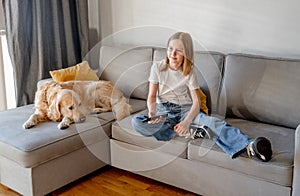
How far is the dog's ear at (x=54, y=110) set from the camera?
2.54 meters

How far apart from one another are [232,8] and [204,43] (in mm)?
359

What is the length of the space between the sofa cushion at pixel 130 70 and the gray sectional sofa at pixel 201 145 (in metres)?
0.21

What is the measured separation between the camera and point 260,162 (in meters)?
1.99

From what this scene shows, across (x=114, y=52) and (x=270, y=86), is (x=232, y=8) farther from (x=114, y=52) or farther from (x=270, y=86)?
(x=114, y=52)

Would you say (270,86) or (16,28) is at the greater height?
(16,28)

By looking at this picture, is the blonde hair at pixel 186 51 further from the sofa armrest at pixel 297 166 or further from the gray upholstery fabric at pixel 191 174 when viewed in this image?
the sofa armrest at pixel 297 166

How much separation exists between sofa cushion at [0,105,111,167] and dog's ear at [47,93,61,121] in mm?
50

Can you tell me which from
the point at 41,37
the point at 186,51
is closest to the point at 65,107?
the point at 186,51

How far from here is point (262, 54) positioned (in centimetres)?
278

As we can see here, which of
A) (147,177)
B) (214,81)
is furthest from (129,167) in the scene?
(214,81)

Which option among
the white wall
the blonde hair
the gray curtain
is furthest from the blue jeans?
the gray curtain

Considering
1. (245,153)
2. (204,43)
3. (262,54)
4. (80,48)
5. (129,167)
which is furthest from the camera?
(80,48)

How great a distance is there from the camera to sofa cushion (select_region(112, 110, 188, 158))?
2279mm

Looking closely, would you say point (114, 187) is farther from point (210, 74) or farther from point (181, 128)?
point (210, 74)
